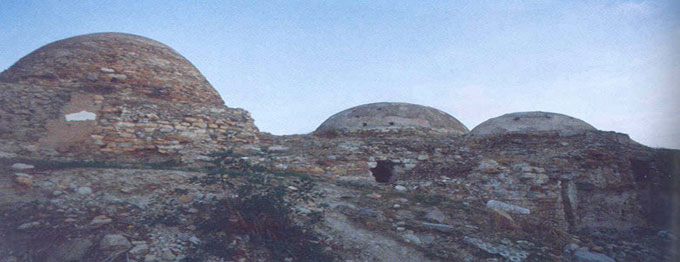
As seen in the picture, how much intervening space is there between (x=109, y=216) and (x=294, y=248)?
183 cm

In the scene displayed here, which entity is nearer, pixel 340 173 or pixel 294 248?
pixel 294 248

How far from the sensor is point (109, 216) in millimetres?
2977

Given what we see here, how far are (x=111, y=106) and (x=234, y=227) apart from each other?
5.87 metres

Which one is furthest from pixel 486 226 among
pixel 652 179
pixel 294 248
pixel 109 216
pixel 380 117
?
pixel 380 117

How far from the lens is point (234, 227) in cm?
298

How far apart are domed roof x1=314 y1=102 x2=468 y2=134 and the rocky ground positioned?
6.20 m

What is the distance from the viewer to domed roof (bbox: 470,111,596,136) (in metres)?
9.20

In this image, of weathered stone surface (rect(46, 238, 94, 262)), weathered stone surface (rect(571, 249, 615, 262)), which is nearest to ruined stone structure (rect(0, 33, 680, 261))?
weathered stone surface (rect(571, 249, 615, 262))

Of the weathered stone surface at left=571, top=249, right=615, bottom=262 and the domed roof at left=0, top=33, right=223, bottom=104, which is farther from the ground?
the domed roof at left=0, top=33, right=223, bottom=104

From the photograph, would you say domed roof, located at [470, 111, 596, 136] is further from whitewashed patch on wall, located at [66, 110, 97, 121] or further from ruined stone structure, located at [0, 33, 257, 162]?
whitewashed patch on wall, located at [66, 110, 97, 121]

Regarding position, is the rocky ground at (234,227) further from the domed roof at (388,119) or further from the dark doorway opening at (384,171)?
the domed roof at (388,119)

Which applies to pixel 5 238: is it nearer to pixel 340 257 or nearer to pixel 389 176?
pixel 340 257

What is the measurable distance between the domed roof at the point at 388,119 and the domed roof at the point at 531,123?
1529 mm

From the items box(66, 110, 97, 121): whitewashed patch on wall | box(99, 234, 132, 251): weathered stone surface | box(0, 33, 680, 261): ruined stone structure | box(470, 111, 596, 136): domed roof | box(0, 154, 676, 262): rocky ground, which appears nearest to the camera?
box(99, 234, 132, 251): weathered stone surface
